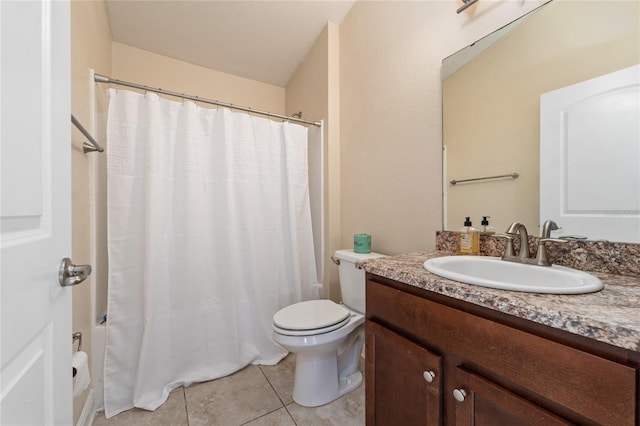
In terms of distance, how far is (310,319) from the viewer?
4.45 ft

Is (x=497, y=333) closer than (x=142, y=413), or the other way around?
(x=497, y=333)

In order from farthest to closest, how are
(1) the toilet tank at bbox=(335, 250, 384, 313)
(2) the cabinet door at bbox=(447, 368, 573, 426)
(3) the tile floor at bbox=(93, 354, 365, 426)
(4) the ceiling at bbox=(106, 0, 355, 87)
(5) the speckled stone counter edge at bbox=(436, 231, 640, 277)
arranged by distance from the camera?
(4) the ceiling at bbox=(106, 0, 355, 87) < (1) the toilet tank at bbox=(335, 250, 384, 313) < (3) the tile floor at bbox=(93, 354, 365, 426) < (5) the speckled stone counter edge at bbox=(436, 231, 640, 277) < (2) the cabinet door at bbox=(447, 368, 573, 426)

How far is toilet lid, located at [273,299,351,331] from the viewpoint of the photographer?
1.28 meters

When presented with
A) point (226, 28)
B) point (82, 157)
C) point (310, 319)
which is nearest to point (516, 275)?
point (310, 319)

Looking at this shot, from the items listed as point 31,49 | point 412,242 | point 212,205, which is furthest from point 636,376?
point 212,205

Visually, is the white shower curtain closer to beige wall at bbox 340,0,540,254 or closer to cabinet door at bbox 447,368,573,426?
beige wall at bbox 340,0,540,254

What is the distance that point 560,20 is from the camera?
900 mm

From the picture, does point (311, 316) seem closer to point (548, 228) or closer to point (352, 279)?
point (352, 279)

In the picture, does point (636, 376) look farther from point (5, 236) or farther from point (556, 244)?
point (5, 236)

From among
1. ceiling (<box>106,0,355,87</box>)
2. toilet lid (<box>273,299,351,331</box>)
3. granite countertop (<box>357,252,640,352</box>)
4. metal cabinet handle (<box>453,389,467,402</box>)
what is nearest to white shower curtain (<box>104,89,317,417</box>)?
toilet lid (<box>273,299,351,331</box>)

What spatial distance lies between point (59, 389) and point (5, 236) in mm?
396

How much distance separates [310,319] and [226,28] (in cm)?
214

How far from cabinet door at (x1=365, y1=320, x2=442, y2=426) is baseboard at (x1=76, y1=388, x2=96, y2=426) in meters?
1.26

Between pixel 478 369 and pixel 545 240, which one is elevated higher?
pixel 545 240
